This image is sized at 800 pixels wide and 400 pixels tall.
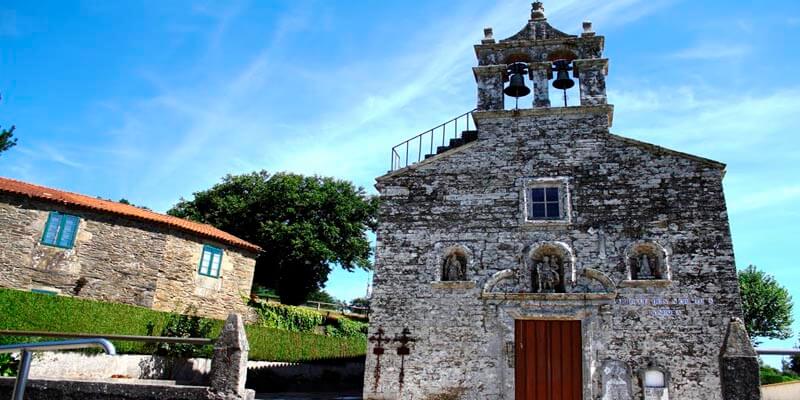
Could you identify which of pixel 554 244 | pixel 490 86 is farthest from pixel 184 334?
pixel 490 86

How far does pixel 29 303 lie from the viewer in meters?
14.8

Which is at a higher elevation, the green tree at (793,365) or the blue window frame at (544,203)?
the blue window frame at (544,203)

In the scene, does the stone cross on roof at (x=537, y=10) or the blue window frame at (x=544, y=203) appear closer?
the blue window frame at (x=544, y=203)

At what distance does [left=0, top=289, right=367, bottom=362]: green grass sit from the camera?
14.4m

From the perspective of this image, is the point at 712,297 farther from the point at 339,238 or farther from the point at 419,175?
the point at 339,238

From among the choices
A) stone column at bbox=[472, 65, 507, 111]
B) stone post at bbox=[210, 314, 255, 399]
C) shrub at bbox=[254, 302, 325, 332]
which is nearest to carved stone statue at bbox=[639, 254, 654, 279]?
stone column at bbox=[472, 65, 507, 111]

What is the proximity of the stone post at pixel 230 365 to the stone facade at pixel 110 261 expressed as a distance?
13338 millimetres

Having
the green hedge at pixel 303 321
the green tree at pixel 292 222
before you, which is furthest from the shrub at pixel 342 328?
the green tree at pixel 292 222

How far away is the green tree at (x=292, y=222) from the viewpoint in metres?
33.2

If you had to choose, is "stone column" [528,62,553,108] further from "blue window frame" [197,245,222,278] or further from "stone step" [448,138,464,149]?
"blue window frame" [197,245,222,278]

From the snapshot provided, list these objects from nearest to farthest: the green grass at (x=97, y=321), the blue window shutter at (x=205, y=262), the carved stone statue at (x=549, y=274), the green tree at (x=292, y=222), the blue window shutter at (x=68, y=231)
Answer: the carved stone statue at (x=549, y=274)
the green grass at (x=97, y=321)
the blue window shutter at (x=68, y=231)
the blue window shutter at (x=205, y=262)
the green tree at (x=292, y=222)

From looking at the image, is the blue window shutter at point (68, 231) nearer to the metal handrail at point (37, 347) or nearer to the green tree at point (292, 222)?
the green tree at point (292, 222)

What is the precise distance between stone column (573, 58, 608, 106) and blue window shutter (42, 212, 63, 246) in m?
17.8

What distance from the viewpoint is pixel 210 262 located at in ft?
72.2
